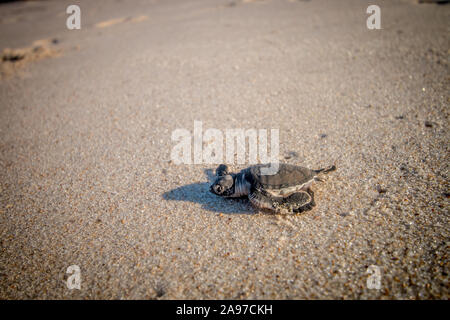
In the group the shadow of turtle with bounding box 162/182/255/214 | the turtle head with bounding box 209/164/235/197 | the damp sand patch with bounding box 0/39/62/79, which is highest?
the damp sand patch with bounding box 0/39/62/79

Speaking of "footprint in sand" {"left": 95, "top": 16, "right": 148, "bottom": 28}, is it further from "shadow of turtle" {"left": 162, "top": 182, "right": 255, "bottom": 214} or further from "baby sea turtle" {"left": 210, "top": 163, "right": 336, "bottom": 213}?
"baby sea turtle" {"left": 210, "top": 163, "right": 336, "bottom": 213}

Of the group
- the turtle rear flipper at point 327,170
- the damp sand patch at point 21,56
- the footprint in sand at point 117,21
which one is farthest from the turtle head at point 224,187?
the footprint in sand at point 117,21

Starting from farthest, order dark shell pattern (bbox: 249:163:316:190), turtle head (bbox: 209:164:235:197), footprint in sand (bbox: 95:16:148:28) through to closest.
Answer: footprint in sand (bbox: 95:16:148:28) < turtle head (bbox: 209:164:235:197) < dark shell pattern (bbox: 249:163:316:190)

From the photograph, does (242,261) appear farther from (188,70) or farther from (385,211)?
(188,70)

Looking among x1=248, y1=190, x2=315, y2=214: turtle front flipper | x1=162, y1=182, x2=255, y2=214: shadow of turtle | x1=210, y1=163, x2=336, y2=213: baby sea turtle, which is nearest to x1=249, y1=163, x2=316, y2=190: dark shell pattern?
x1=210, y1=163, x2=336, y2=213: baby sea turtle

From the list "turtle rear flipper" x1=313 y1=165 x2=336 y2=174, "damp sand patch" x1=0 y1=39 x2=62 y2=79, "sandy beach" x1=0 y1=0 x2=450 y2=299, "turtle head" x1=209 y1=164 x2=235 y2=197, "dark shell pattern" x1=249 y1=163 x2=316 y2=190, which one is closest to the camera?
"sandy beach" x1=0 y1=0 x2=450 y2=299

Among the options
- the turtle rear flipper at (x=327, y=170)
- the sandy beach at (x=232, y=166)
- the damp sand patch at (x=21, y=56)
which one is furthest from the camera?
the damp sand patch at (x=21, y=56)

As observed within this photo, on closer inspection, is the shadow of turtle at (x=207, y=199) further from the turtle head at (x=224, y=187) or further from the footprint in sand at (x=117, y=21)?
the footprint in sand at (x=117, y=21)
